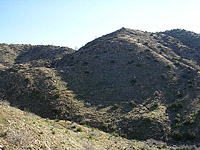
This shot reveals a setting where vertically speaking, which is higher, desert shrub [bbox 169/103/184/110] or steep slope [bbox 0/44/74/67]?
steep slope [bbox 0/44/74/67]

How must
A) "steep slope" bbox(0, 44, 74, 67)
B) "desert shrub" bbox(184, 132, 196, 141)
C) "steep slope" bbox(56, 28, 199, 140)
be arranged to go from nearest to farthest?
"desert shrub" bbox(184, 132, 196, 141) < "steep slope" bbox(56, 28, 199, 140) < "steep slope" bbox(0, 44, 74, 67)

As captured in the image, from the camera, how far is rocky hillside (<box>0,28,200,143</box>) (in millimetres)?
22062

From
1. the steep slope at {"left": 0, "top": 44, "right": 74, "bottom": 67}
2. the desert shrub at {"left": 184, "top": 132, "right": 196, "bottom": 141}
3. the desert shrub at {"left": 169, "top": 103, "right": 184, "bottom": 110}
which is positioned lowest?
the desert shrub at {"left": 184, "top": 132, "right": 196, "bottom": 141}

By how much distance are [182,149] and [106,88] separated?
54.7ft

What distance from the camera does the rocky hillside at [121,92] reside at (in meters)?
22.1

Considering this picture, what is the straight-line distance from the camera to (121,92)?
101 feet

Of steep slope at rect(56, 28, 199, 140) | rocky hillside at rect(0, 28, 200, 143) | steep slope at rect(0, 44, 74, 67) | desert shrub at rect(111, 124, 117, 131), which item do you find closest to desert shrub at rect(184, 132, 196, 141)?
rocky hillside at rect(0, 28, 200, 143)

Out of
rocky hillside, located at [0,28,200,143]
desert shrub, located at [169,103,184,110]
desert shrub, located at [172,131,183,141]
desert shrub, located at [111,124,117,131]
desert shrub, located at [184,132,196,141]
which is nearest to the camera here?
desert shrub, located at [184,132,196,141]

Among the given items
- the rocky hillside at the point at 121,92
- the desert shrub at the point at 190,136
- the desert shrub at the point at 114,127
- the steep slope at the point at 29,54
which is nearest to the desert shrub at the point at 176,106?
the rocky hillside at the point at 121,92

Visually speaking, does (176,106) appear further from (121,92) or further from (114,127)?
(114,127)

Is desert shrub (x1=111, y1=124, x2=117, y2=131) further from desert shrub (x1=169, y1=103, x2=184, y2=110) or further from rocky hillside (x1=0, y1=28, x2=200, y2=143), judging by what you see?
desert shrub (x1=169, y1=103, x2=184, y2=110)

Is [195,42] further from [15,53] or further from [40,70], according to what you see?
[15,53]

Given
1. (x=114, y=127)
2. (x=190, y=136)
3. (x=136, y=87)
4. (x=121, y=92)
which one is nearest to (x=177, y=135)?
(x=190, y=136)

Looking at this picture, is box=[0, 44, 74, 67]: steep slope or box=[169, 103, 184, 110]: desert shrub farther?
box=[0, 44, 74, 67]: steep slope
